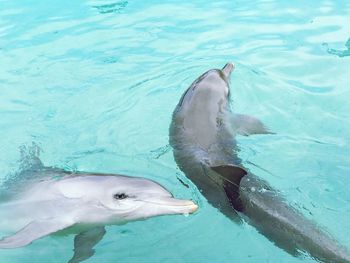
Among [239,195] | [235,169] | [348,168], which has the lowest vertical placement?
[348,168]

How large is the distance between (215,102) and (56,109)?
8.48 ft

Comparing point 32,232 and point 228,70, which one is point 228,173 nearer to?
point 32,232

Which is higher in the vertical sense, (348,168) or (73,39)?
(73,39)

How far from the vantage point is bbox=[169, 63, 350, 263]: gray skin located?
482 centimetres

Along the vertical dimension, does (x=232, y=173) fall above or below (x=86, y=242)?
above

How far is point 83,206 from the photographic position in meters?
5.21

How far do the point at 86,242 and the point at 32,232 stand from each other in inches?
22.7

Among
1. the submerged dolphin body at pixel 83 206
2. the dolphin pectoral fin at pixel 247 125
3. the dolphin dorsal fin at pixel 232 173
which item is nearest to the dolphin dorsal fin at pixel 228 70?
the dolphin pectoral fin at pixel 247 125

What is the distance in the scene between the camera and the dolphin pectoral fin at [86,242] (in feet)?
16.9

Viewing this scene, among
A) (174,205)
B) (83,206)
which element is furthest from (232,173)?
(83,206)

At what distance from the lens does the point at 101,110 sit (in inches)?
323

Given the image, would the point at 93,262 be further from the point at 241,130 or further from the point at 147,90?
the point at 147,90

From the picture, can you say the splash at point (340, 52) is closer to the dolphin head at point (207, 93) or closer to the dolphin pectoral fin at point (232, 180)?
the dolphin head at point (207, 93)

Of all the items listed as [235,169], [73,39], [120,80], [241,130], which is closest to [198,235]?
[235,169]
